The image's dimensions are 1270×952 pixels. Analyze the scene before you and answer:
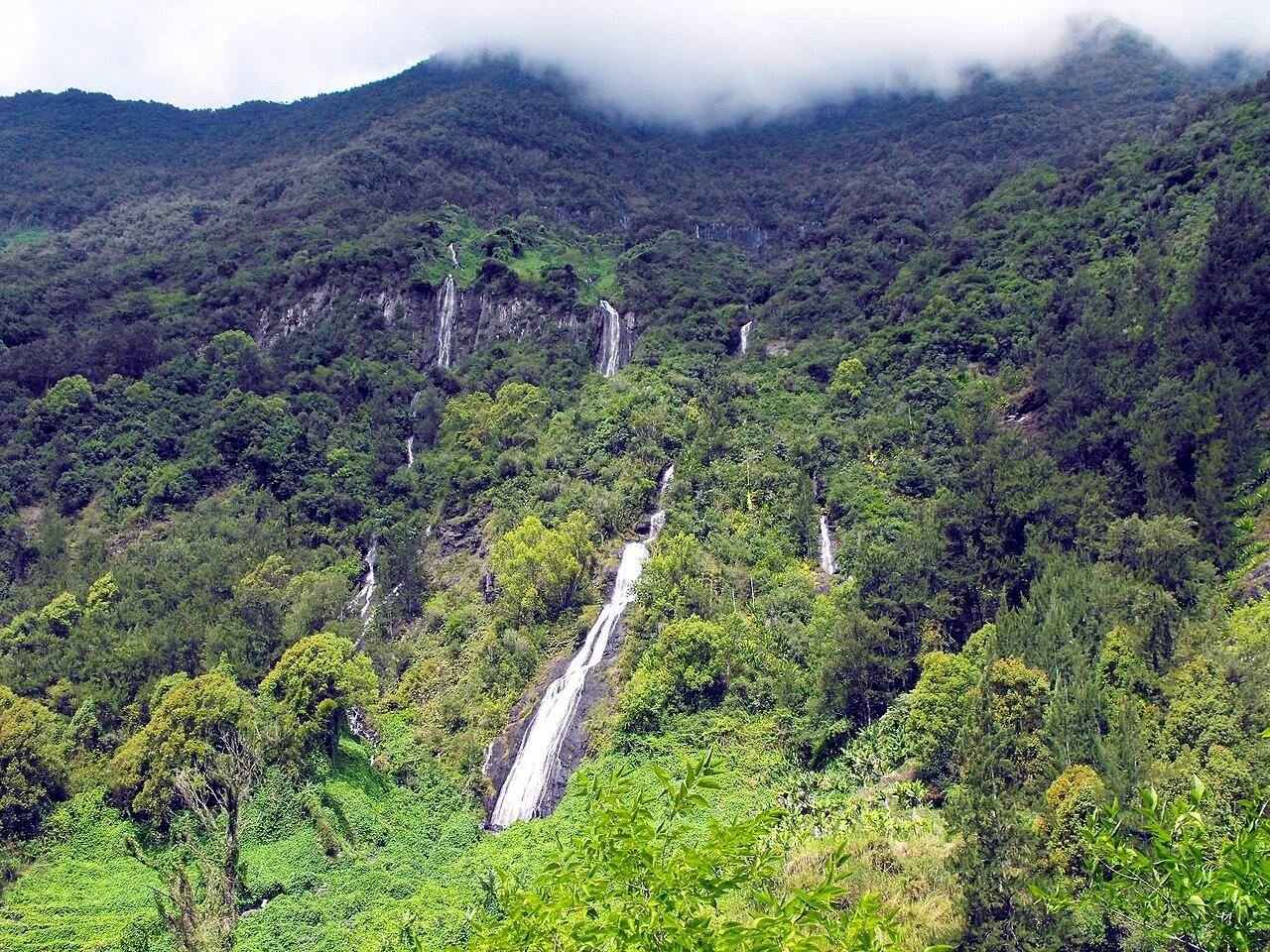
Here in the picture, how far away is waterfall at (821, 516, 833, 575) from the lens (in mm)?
45906

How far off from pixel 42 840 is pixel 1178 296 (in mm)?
58150

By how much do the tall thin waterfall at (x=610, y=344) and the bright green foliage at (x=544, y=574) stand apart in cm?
3125

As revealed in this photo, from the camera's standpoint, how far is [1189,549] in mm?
31062

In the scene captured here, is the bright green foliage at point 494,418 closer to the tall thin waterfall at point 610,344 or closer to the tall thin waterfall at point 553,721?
the tall thin waterfall at point 610,344

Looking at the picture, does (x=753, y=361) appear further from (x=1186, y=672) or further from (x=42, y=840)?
(x=42, y=840)

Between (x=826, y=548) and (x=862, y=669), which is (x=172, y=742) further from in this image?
(x=826, y=548)

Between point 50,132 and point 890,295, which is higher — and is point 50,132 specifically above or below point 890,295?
above

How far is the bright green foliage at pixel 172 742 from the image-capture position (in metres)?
33.4

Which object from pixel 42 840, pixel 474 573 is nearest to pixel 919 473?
pixel 474 573

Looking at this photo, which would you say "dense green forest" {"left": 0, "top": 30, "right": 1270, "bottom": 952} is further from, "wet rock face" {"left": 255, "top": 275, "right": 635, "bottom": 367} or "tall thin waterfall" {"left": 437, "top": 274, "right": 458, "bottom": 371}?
"wet rock face" {"left": 255, "top": 275, "right": 635, "bottom": 367}

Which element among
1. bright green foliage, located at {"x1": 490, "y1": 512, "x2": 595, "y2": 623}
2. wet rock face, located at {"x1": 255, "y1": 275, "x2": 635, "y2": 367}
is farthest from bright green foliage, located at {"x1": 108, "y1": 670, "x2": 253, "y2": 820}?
wet rock face, located at {"x1": 255, "y1": 275, "x2": 635, "y2": 367}

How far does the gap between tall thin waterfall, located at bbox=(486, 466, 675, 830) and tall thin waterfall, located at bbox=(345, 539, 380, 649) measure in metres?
15.2

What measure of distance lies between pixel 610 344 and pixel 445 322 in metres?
16.5

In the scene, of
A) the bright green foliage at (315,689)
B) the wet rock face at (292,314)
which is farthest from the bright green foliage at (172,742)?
the wet rock face at (292,314)
